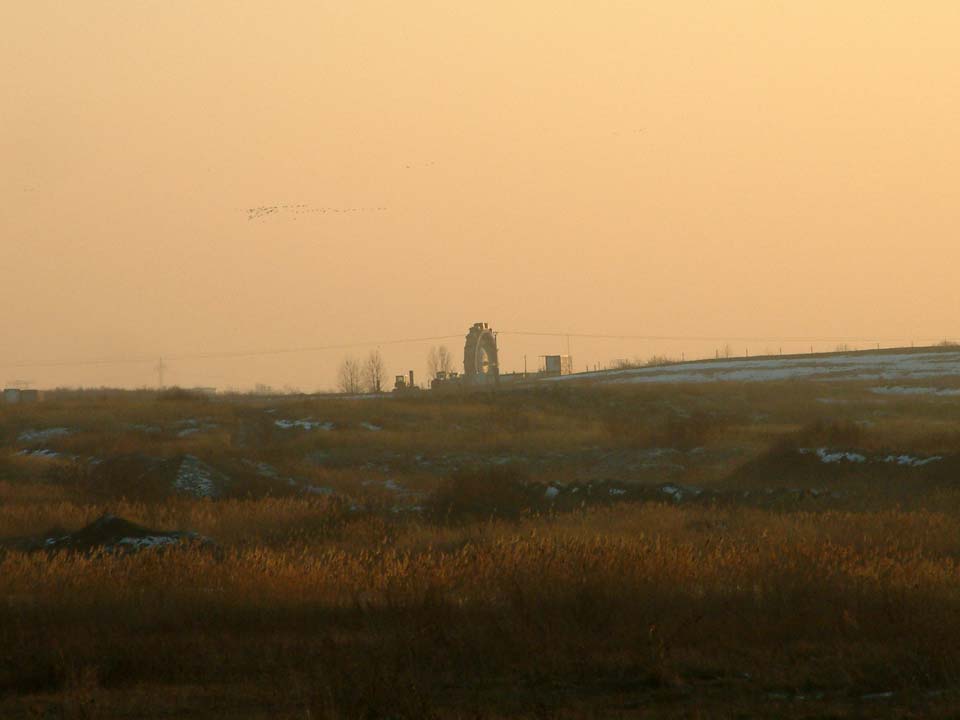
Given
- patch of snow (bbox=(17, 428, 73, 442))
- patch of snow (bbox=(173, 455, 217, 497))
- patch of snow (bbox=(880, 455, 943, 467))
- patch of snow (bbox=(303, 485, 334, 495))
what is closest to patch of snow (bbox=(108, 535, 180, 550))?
patch of snow (bbox=(173, 455, 217, 497))

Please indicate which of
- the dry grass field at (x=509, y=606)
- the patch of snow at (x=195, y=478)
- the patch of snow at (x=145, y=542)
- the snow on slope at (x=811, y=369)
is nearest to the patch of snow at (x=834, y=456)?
the dry grass field at (x=509, y=606)

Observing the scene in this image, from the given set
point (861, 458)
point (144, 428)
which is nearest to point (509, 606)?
point (861, 458)

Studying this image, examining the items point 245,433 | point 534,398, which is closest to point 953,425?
point 534,398

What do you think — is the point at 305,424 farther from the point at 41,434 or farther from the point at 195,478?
the point at 195,478

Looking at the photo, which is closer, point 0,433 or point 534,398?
point 0,433

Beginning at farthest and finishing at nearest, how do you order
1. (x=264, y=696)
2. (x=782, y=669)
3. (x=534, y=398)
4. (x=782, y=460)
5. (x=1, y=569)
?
(x=534, y=398)
(x=782, y=460)
(x=1, y=569)
(x=782, y=669)
(x=264, y=696)

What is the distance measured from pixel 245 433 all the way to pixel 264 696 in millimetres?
36184

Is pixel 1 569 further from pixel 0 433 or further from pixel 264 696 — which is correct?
pixel 0 433

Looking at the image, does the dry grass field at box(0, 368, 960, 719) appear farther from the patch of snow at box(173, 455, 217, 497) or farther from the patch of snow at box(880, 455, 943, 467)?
the patch of snow at box(173, 455, 217, 497)

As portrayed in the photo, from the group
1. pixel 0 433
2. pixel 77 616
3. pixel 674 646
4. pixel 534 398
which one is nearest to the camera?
pixel 674 646

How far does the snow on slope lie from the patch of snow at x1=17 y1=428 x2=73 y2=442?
117ft

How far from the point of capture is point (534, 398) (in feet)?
173

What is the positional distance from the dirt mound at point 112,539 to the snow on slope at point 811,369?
5122cm

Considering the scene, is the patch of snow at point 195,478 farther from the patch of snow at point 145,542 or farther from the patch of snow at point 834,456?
the patch of snow at point 834,456
